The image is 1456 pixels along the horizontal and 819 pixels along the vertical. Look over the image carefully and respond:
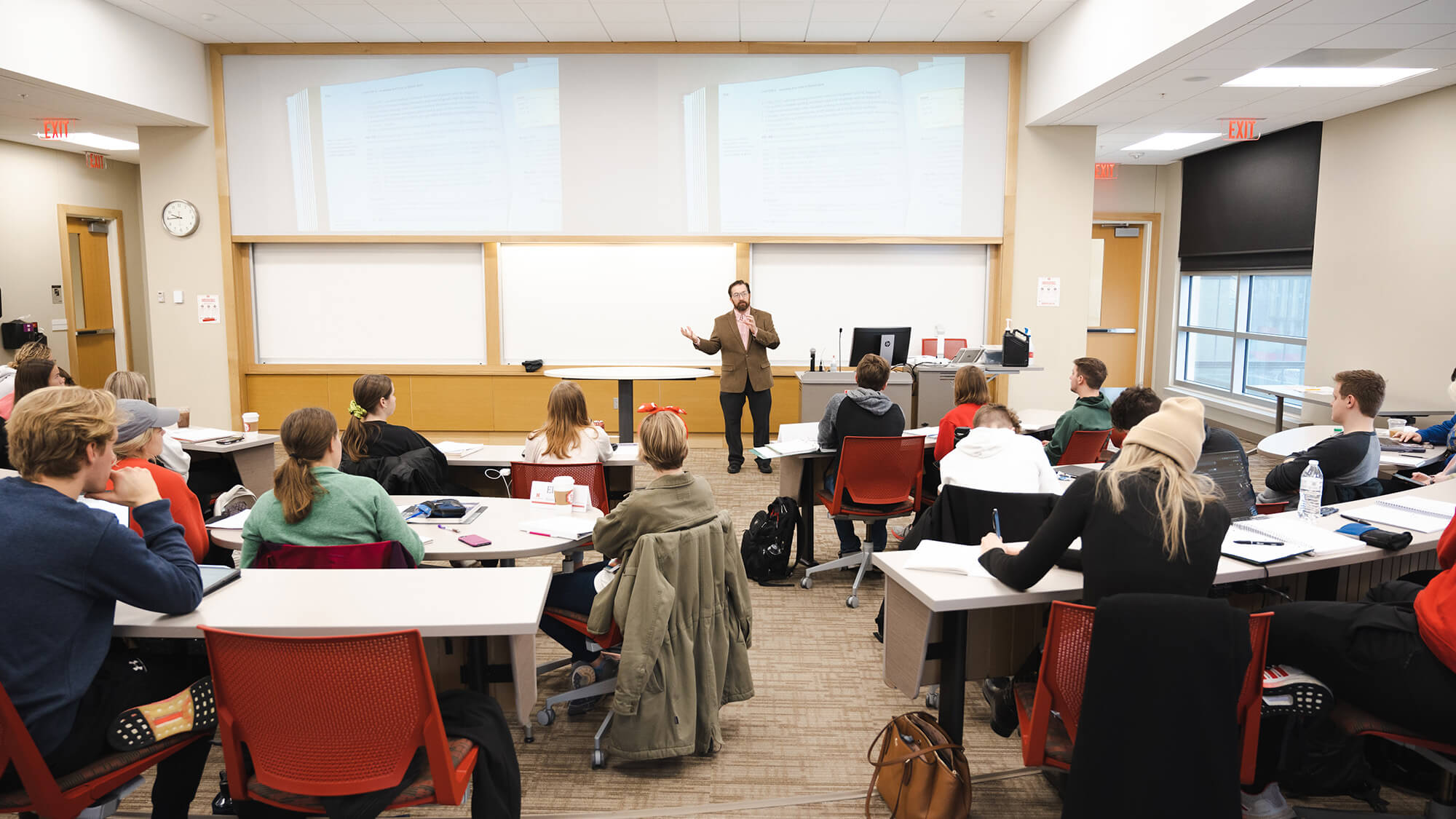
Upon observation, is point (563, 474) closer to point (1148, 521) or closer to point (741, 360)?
point (1148, 521)

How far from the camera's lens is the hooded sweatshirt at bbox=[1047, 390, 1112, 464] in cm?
459

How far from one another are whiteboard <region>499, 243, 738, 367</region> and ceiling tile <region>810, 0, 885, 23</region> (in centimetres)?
217

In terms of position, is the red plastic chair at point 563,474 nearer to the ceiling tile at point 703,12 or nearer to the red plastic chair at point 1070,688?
the red plastic chair at point 1070,688

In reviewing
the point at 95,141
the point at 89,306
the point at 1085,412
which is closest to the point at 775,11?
the point at 1085,412

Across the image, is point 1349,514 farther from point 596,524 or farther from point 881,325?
point 881,325

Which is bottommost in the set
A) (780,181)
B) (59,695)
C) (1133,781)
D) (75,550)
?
(1133,781)

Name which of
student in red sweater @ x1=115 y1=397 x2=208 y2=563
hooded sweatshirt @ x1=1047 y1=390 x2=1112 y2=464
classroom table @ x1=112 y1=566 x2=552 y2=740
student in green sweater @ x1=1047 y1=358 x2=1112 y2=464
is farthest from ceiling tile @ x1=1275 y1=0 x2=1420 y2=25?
student in red sweater @ x1=115 y1=397 x2=208 y2=563

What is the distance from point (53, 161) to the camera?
982 centimetres

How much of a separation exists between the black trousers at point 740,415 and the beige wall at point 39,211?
23.3 ft

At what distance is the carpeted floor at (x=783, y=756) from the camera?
268 centimetres

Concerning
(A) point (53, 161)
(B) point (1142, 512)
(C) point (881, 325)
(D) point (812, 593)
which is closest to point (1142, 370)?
(C) point (881, 325)

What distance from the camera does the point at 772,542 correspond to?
4641 millimetres

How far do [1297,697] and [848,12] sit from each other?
6.22 metres

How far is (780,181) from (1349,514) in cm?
584
